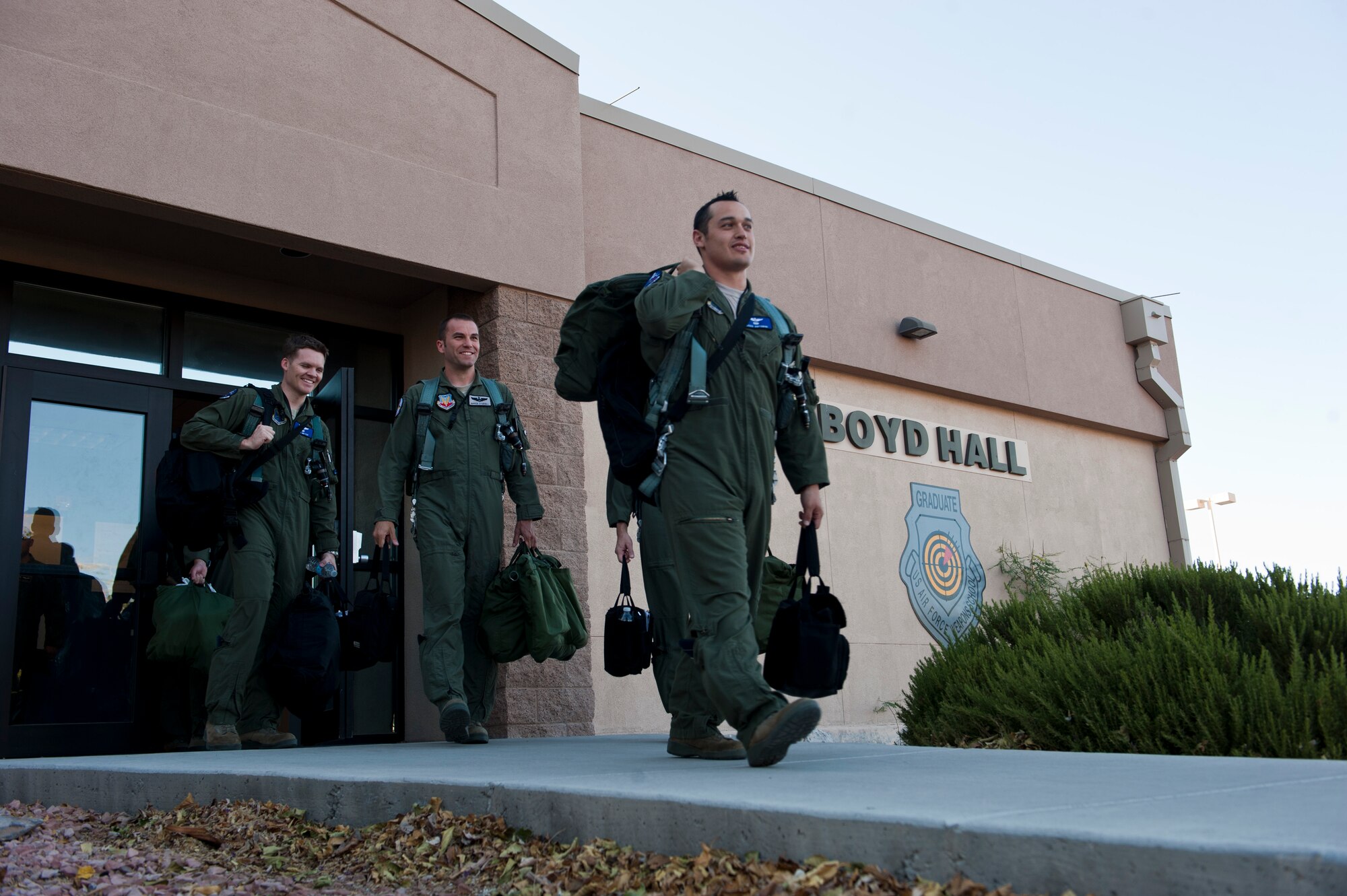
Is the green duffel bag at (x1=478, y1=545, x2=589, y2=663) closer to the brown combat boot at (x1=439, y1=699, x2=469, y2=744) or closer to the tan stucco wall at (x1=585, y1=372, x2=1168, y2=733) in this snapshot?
the brown combat boot at (x1=439, y1=699, x2=469, y2=744)

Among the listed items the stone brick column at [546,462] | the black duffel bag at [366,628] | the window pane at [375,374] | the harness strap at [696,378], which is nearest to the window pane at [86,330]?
the window pane at [375,374]

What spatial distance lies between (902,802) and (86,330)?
21.4 ft

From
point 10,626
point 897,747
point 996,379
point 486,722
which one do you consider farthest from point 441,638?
point 996,379

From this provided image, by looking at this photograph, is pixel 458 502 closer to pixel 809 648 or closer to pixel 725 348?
pixel 725 348

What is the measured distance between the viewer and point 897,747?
4.35 m

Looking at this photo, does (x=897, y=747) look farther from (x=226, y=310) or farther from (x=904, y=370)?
(x=904, y=370)

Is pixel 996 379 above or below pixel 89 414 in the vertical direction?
above

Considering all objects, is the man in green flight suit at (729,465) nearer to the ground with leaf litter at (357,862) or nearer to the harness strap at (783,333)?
the harness strap at (783,333)

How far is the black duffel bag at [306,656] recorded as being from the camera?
572 cm

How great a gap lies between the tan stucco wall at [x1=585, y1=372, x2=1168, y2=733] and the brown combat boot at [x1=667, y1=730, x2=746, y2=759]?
3743 mm

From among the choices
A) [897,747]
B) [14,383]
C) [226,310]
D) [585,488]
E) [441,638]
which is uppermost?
→ [226,310]

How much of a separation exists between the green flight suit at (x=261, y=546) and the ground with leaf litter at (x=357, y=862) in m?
1.97

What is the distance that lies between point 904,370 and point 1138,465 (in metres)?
4.39

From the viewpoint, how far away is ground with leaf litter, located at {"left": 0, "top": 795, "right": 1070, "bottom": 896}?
2.12 m
